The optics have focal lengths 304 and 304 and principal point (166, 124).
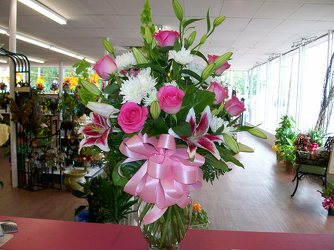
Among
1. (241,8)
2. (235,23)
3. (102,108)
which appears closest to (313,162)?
(241,8)

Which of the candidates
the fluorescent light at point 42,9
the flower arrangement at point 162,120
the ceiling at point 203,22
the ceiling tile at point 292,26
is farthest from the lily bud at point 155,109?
the ceiling tile at point 292,26

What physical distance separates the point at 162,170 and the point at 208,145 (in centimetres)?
13

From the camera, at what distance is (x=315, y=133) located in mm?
5789

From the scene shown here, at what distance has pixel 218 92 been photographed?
2.88 ft

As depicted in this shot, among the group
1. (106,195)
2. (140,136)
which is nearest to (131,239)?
(140,136)

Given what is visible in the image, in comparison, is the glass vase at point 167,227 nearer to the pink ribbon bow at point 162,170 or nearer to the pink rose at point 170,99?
the pink ribbon bow at point 162,170

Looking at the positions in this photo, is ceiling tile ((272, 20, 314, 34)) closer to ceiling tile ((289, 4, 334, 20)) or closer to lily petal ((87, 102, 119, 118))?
ceiling tile ((289, 4, 334, 20))

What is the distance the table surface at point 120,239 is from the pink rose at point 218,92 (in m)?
0.56

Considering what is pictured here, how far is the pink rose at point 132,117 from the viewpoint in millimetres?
741

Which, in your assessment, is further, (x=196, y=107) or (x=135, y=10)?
(x=135, y=10)

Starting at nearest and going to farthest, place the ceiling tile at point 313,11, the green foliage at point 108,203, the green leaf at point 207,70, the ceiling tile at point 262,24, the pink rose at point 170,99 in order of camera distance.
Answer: the pink rose at point 170,99, the green leaf at point 207,70, the green foliage at point 108,203, the ceiling tile at point 313,11, the ceiling tile at point 262,24

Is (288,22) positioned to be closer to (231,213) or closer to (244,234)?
(231,213)

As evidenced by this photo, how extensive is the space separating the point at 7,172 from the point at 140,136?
6.00m

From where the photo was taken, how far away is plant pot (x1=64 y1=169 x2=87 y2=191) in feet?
15.3
